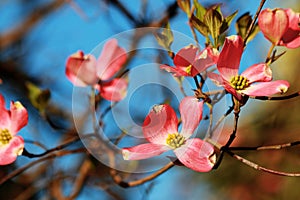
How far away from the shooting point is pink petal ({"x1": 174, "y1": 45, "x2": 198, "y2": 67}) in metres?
0.54

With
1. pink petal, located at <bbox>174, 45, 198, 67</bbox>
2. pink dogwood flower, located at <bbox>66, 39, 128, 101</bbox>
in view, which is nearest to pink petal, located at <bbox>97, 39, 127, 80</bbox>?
pink dogwood flower, located at <bbox>66, 39, 128, 101</bbox>

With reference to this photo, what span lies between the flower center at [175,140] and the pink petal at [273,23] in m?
0.15

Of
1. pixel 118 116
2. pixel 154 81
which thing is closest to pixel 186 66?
pixel 154 81

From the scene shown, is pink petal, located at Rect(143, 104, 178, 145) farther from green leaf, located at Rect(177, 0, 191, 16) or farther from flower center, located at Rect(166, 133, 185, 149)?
green leaf, located at Rect(177, 0, 191, 16)

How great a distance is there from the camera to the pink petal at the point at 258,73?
1.74ft

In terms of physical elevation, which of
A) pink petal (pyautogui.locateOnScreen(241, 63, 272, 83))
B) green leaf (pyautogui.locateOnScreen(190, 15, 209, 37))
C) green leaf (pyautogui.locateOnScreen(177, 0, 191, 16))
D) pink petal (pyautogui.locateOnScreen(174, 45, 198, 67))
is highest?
green leaf (pyautogui.locateOnScreen(190, 15, 209, 37))

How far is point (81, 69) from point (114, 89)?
0.18 feet

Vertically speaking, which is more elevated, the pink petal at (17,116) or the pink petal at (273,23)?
→ the pink petal at (273,23)

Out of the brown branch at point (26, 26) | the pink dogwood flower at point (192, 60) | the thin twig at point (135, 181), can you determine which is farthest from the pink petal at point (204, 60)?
the brown branch at point (26, 26)

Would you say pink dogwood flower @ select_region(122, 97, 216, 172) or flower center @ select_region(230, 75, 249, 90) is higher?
flower center @ select_region(230, 75, 249, 90)

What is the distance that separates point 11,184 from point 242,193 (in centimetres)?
81

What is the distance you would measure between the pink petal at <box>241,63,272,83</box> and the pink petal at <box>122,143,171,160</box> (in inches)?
4.6

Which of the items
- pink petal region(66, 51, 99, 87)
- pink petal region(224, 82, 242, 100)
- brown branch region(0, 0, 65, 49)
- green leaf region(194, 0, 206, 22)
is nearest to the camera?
pink petal region(224, 82, 242, 100)

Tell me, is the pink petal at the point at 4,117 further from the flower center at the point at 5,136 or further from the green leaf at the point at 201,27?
the green leaf at the point at 201,27
